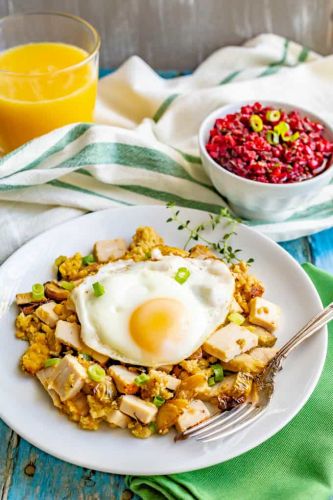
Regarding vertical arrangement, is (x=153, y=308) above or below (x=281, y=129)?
below

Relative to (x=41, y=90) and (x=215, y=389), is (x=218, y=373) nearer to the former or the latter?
(x=215, y=389)

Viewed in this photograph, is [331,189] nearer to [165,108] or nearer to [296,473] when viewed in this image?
[165,108]

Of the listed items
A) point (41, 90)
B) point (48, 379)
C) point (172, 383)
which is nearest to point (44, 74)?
point (41, 90)

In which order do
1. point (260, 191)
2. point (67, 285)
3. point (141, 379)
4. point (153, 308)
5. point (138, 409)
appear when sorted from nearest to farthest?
point (138, 409)
point (141, 379)
point (153, 308)
point (67, 285)
point (260, 191)

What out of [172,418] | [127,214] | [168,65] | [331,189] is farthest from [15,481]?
[168,65]

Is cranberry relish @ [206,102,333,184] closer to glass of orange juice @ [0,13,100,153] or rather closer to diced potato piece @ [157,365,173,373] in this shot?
glass of orange juice @ [0,13,100,153]
